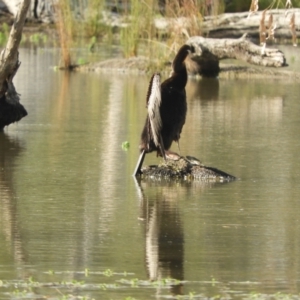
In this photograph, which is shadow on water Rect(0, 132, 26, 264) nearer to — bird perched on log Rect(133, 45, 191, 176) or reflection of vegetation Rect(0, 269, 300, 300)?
reflection of vegetation Rect(0, 269, 300, 300)

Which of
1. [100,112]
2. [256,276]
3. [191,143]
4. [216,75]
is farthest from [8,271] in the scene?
[216,75]

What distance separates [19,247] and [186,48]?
4.34 m

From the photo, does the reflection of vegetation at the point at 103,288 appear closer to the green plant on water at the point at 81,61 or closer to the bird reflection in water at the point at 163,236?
the bird reflection in water at the point at 163,236

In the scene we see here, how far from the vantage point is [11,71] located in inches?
523

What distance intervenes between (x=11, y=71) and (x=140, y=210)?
16.1 feet

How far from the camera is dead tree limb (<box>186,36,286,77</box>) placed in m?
18.7

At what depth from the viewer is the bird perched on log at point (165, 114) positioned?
10484mm

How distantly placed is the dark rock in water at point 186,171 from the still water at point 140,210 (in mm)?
213

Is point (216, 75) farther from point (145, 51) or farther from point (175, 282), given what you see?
point (175, 282)

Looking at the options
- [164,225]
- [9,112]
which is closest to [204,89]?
[9,112]

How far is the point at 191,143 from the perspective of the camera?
12844 millimetres

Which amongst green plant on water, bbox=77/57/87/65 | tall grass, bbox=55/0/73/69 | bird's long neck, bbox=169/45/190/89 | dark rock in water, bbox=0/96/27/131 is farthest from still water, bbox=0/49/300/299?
green plant on water, bbox=77/57/87/65

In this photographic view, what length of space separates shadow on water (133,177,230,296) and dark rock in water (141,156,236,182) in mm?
103

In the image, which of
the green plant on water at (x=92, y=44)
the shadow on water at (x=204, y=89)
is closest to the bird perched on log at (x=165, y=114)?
the shadow on water at (x=204, y=89)
